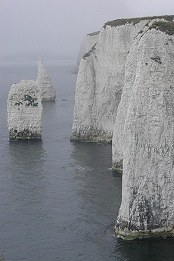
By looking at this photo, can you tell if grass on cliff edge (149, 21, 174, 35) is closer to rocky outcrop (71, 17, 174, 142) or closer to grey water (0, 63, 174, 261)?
grey water (0, 63, 174, 261)

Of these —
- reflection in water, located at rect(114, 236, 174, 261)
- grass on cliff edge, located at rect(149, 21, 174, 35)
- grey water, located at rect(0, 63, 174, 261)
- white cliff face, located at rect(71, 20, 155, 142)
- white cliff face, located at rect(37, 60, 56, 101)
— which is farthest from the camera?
white cliff face, located at rect(37, 60, 56, 101)

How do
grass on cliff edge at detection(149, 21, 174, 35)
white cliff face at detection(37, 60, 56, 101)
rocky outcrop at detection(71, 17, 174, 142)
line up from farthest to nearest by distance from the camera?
white cliff face at detection(37, 60, 56, 101) → rocky outcrop at detection(71, 17, 174, 142) → grass on cliff edge at detection(149, 21, 174, 35)

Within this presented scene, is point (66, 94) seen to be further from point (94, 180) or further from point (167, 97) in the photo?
point (167, 97)

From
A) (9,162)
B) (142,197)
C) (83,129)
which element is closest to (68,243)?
(142,197)

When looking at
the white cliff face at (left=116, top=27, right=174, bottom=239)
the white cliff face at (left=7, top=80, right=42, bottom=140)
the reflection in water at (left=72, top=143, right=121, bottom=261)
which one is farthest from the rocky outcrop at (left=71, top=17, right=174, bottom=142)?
the white cliff face at (left=116, top=27, right=174, bottom=239)

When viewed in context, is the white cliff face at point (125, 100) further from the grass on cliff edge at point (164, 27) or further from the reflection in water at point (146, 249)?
the reflection in water at point (146, 249)

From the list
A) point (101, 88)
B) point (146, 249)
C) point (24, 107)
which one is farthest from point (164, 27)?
point (24, 107)

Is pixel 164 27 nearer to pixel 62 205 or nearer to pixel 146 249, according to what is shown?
pixel 146 249
